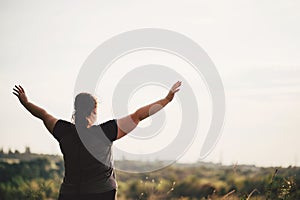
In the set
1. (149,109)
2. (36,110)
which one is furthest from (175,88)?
(36,110)

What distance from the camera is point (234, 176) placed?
7.02 metres

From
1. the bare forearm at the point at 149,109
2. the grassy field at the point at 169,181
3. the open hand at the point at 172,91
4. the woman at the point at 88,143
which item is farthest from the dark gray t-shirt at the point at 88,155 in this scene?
the grassy field at the point at 169,181

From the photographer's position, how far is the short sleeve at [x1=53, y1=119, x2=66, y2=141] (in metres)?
3.46

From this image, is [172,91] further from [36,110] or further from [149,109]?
[36,110]

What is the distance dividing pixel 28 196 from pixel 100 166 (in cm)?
378

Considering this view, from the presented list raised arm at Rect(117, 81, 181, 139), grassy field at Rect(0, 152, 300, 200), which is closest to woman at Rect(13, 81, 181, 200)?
raised arm at Rect(117, 81, 181, 139)

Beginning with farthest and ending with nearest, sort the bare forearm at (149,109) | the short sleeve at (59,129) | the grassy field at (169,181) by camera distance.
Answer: the grassy field at (169,181), the short sleeve at (59,129), the bare forearm at (149,109)

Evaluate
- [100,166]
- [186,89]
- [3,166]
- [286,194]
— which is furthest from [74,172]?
[3,166]

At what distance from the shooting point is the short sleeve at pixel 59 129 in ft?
11.3

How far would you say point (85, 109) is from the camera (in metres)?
3.49

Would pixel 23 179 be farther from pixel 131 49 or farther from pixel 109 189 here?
pixel 109 189

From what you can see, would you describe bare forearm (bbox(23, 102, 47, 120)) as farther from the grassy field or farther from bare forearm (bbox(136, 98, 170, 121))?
the grassy field

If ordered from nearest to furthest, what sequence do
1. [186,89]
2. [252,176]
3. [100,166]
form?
1. [100,166]
2. [186,89]
3. [252,176]

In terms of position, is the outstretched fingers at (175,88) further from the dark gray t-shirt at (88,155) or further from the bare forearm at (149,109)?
the dark gray t-shirt at (88,155)
